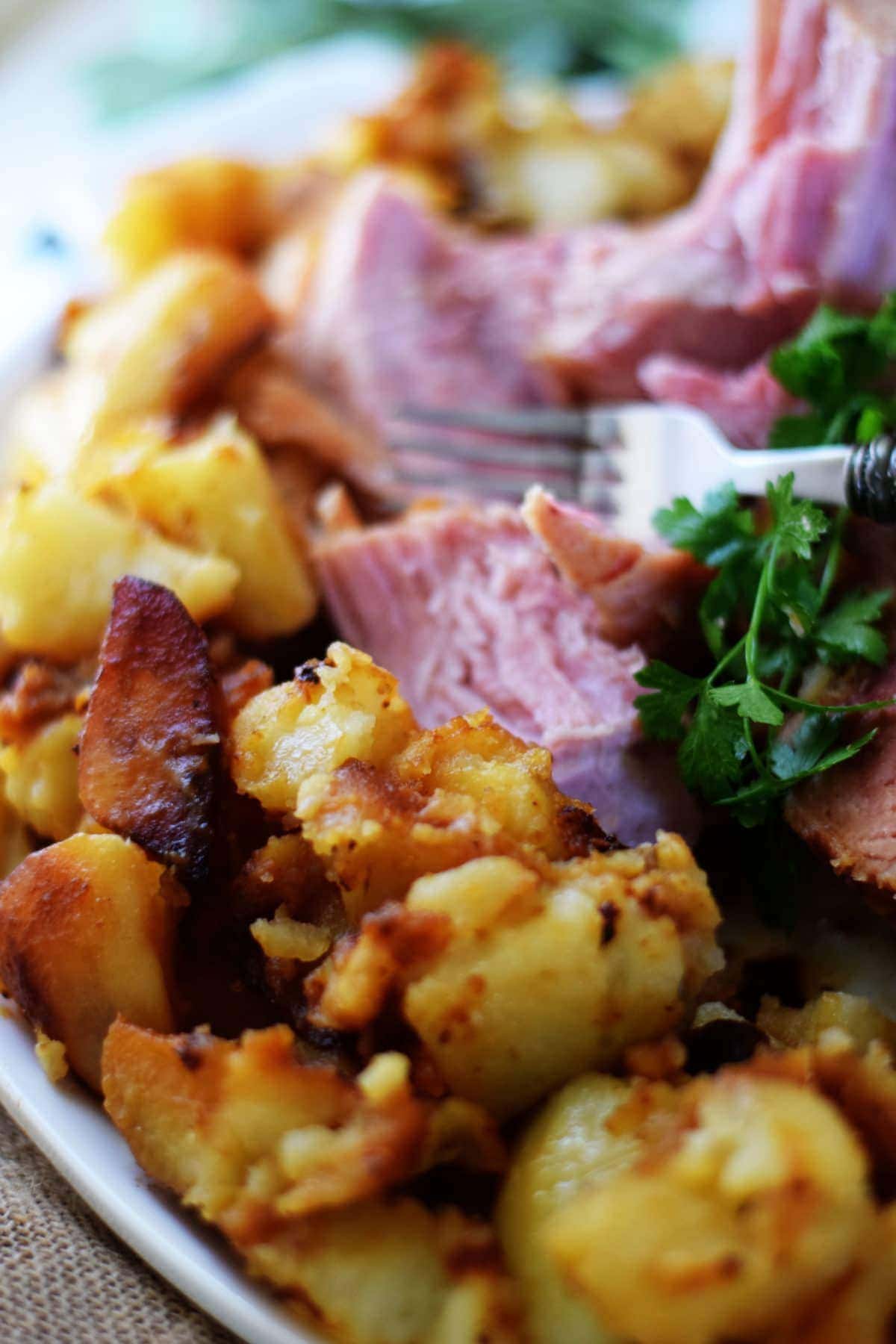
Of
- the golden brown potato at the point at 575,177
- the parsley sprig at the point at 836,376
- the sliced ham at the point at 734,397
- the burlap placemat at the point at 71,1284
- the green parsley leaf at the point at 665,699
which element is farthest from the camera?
the golden brown potato at the point at 575,177

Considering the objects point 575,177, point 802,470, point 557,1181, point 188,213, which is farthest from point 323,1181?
point 575,177

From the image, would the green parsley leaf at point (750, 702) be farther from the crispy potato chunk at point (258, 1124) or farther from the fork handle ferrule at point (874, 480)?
the crispy potato chunk at point (258, 1124)

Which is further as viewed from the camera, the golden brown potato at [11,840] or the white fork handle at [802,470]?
the white fork handle at [802,470]

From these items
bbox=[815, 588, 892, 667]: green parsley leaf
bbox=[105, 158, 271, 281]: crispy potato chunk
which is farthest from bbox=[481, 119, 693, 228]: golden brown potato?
bbox=[815, 588, 892, 667]: green parsley leaf

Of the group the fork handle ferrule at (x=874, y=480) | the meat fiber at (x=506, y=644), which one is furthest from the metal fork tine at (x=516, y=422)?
the fork handle ferrule at (x=874, y=480)

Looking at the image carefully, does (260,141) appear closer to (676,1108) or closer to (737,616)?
(737,616)

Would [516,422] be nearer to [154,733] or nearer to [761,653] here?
[761,653]
